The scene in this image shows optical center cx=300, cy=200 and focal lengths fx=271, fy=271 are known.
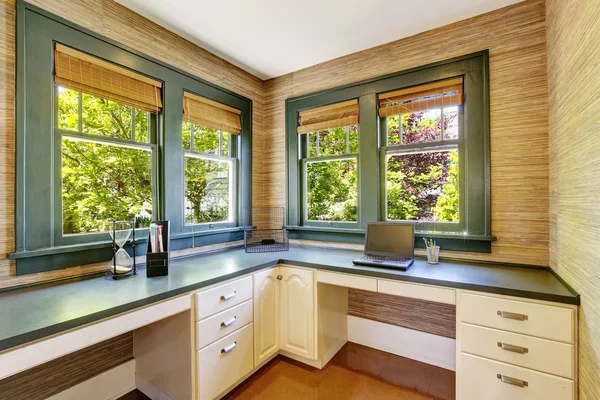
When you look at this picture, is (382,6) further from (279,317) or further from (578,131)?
(279,317)

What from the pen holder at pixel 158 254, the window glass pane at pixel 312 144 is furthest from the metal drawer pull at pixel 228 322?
the window glass pane at pixel 312 144

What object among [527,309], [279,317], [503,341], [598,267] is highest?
[598,267]

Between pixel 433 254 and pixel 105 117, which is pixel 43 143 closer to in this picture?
pixel 105 117

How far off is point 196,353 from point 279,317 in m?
0.77

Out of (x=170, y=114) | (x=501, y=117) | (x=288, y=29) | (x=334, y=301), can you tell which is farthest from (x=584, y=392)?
(x=170, y=114)

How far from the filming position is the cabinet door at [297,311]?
2102 mm

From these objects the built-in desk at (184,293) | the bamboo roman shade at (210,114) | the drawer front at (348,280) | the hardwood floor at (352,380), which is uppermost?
the bamboo roman shade at (210,114)

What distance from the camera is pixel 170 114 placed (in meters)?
2.22

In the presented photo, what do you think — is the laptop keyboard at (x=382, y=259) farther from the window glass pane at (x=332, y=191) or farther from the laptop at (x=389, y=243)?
the window glass pane at (x=332, y=191)

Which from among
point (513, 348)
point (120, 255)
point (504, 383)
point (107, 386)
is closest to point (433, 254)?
point (513, 348)

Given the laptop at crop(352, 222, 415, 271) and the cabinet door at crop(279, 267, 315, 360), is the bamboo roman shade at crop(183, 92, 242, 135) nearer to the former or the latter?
the cabinet door at crop(279, 267, 315, 360)

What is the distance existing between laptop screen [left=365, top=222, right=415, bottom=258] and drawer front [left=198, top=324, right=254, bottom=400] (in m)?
1.15

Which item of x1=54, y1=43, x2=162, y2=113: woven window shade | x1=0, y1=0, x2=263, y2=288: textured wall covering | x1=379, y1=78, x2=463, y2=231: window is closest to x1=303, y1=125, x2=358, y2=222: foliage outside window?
x1=379, y1=78, x2=463, y2=231: window

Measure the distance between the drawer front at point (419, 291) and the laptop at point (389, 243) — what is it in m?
0.19
